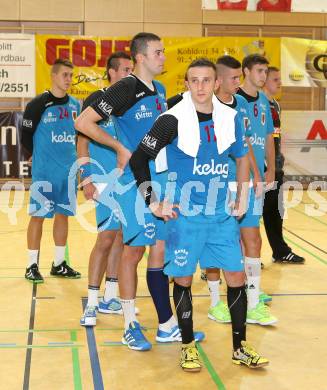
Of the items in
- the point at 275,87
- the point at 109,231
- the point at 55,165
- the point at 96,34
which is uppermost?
the point at 96,34

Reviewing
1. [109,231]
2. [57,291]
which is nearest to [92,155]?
[109,231]

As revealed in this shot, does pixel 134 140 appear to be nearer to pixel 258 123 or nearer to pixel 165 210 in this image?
pixel 165 210

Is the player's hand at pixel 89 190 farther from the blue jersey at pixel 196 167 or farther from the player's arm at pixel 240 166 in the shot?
the player's arm at pixel 240 166

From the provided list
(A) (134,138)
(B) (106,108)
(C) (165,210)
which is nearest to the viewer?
(C) (165,210)

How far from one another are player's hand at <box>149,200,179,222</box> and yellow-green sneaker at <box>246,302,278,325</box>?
4.99 feet

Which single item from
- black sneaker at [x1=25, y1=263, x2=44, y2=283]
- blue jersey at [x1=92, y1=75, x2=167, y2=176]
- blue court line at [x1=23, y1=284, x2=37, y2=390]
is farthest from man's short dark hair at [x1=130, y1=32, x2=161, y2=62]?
black sneaker at [x1=25, y1=263, x2=44, y2=283]

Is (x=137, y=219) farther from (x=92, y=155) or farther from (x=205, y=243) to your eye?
(x=92, y=155)

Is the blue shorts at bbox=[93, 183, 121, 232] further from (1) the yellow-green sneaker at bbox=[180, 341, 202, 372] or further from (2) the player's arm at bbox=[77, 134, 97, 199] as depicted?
(1) the yellow-green sneaker at bbox=[180, 341, 202, 372]

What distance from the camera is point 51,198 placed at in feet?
21.9

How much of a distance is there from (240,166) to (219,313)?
1478mm

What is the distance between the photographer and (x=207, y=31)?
1491 centimetres

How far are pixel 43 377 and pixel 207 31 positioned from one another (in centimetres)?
1190

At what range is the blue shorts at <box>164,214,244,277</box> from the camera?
4.09m

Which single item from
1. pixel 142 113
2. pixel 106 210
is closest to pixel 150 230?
pixel 106 210
